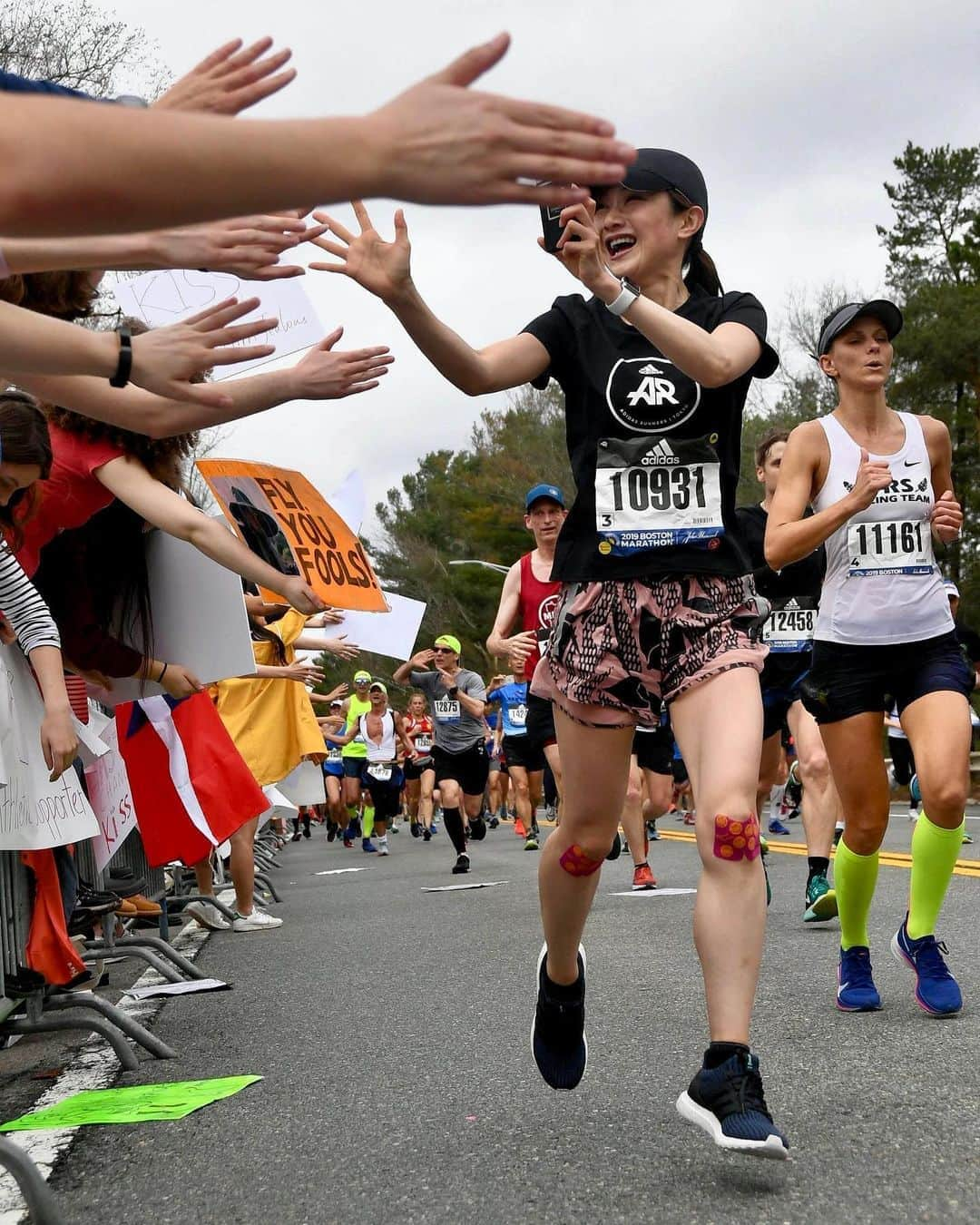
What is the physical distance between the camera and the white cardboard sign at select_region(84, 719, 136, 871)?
6.07m

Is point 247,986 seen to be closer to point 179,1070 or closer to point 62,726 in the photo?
point 179,1070

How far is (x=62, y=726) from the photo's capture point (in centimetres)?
462

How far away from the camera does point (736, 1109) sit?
2969mm

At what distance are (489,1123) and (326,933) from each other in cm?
542

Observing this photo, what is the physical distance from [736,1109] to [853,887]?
227cm

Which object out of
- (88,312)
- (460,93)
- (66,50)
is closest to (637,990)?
(88,312)

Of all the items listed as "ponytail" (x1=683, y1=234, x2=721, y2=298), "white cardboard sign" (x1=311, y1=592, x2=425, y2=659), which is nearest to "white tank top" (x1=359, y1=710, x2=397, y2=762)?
"white cardboard sign" (x1=311, y1=592, x2=425, y2=659)

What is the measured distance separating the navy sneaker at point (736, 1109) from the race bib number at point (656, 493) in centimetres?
119

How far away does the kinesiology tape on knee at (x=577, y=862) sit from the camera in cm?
371

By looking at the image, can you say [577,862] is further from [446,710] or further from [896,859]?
[446,710]

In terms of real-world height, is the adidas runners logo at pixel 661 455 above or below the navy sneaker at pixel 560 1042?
above

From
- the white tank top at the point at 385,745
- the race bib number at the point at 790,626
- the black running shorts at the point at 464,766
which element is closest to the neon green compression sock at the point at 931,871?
the race bib number at the point at 790,626

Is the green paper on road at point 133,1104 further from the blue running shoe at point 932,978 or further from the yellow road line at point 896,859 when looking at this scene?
the yellow road line at point 896,859

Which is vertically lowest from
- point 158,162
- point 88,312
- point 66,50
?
point 158,162
